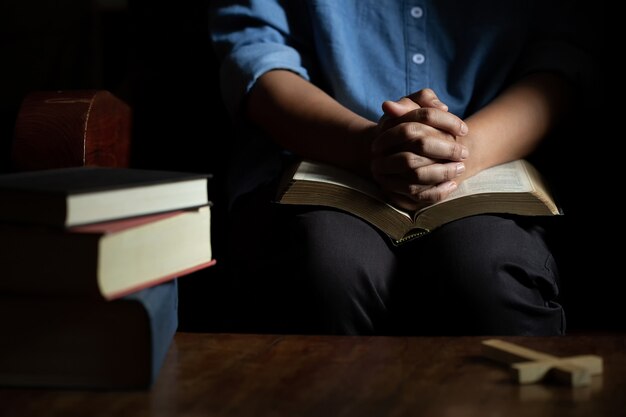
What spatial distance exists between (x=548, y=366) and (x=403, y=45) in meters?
0.75

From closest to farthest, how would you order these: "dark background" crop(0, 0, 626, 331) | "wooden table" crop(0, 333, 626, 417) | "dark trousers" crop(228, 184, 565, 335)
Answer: "wooden table" crop(0, 333, 626, 417) → "dark trousers" crop(228, 184, 565, 335) → "dark background" crop(0, 0, 626, 331)

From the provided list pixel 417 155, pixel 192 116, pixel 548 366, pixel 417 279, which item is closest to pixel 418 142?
pixel 417 155

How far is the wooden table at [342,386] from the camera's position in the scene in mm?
553

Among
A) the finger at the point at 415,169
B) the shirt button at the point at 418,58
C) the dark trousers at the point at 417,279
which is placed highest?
the shirt button at the point at 418,58

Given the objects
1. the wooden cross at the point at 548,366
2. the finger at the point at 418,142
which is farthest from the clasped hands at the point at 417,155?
the wooden cross at the point at 548,366

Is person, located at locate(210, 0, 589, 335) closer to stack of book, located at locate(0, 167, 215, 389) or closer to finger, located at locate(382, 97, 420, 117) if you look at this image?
finger, located at locate(382, 97, 420, 117)

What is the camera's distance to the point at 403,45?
1.25m

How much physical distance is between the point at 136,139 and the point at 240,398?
2.46 feet

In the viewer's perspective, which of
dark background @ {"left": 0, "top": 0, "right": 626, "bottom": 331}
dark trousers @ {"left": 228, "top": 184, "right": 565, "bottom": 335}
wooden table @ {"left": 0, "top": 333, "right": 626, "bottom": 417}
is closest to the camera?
wooden table @ {"left": 0, "top": 333, "right": 626, "bottom": 417}

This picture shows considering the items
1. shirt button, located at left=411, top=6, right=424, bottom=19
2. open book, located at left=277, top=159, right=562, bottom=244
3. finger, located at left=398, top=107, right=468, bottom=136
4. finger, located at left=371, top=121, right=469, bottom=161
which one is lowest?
open book, located at left=277, top=159, right=562, bottom=244

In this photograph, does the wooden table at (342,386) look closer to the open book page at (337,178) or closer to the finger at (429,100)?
the open book page at (337,178)

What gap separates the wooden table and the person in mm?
235

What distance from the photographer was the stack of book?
59 centimetres

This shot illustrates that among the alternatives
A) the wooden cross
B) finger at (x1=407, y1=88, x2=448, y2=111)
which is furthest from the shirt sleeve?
the wooden cross
